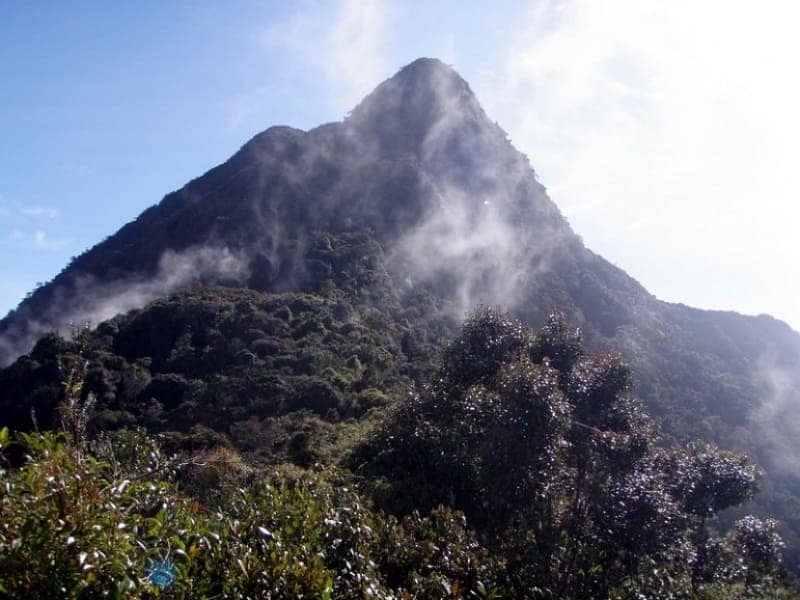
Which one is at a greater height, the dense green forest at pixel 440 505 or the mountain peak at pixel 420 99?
the mountain peak at pixel 420 99

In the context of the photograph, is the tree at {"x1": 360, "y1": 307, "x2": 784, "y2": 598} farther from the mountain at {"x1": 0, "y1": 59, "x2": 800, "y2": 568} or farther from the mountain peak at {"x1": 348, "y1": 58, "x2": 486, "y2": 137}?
the mountain peak at {"x1": 348, "y1": 58, "x2": 486, "y2": 137}

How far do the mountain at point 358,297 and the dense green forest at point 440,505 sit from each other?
29.0 feet

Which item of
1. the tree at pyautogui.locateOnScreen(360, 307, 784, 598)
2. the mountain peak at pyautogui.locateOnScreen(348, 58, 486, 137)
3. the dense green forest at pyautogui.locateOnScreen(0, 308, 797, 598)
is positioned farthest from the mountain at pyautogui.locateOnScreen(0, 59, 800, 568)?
the dense green forest at pyautogui.locateOnScreen(0, 308, 797, 598)

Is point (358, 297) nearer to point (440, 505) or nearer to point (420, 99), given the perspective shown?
point (420, 99)

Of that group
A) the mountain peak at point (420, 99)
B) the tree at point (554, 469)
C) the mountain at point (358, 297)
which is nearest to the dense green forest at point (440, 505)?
the tree at point (554, 469)

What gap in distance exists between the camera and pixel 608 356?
1008cm

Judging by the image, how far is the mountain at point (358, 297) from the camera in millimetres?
28109

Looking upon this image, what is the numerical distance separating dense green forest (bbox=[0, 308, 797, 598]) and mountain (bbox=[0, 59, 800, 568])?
8827mm

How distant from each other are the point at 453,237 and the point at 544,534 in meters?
39.6

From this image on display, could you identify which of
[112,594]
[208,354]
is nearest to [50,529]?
[112,594]

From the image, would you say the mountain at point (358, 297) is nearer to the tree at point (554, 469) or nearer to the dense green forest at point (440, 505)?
the tree at point (554, 469)

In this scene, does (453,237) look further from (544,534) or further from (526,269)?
(544,534)

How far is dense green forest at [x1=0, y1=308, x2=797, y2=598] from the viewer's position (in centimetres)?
287


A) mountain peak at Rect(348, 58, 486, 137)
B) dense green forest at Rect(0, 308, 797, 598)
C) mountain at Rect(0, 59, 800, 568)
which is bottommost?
dense green forest at Rect(0, 308, 797, 598)
